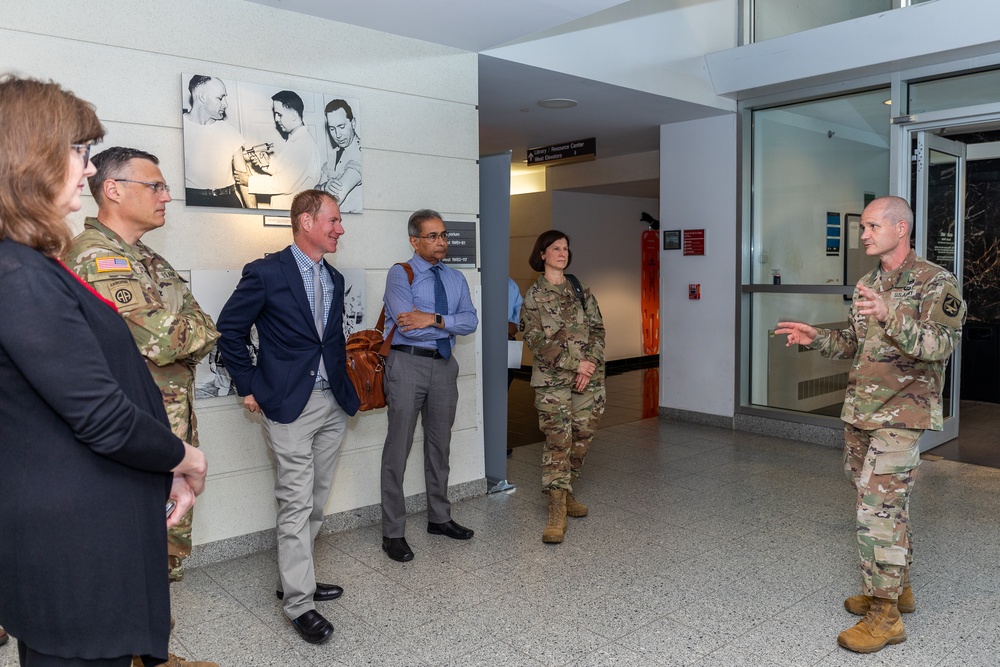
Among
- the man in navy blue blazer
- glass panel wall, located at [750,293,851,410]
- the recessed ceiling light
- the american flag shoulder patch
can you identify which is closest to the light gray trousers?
the man in navy blue blazer

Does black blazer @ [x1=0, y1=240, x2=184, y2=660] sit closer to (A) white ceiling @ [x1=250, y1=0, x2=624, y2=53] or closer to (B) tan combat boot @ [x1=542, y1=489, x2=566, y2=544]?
(B) tan combat boot @ [x1=542, y1=489, x2=566, y2=544]

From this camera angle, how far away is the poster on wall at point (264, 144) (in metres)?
3.86

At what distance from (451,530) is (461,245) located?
1.79m

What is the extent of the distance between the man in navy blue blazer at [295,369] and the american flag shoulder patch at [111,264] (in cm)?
71

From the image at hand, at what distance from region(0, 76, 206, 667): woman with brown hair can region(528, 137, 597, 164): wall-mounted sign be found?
732 cm

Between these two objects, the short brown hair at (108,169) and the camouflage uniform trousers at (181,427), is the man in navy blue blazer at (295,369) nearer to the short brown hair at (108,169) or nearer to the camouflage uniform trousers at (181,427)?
the camouflage uniform trousers at (181,427)

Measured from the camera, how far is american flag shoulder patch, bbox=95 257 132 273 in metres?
2.46

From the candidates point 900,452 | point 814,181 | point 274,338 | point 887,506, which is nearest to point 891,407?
point 900,452

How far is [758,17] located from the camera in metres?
6.93

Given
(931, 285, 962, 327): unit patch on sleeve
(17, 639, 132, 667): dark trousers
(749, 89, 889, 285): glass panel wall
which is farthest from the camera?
(749, 89, 889, 285): glass panel wall

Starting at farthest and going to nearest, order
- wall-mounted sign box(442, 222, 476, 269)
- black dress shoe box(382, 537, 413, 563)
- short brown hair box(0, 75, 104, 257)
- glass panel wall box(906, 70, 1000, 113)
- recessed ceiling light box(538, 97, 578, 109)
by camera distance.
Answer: recessed ceiling light box(538, 97, 578, 109)
glass panel wall box(906, 70, 1000, 113)
wall-mounted sign box(442, 222, 476, 269)
black dress shoe box(382, 537, 413, 563)
short brown hair box(0, 75, 104, 257)

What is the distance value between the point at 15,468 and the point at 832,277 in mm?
6470

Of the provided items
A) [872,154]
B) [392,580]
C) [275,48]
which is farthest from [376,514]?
[872,154]

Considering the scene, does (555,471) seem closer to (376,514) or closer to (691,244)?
(376,514)
